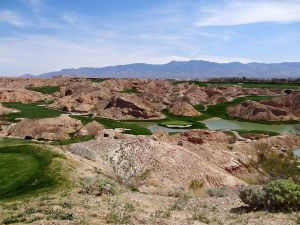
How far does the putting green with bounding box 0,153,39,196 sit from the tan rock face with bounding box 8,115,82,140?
22.8 metres

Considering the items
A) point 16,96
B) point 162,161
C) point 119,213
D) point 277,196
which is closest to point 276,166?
point 162,161

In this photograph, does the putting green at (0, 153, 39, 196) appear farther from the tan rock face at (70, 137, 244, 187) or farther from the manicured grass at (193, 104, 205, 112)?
the manicured grass at (193, 104, 205, 112)

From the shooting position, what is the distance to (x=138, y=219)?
12.3 m

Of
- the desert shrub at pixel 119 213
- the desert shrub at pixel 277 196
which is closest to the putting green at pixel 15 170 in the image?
the desert shrub at pixel 119 213

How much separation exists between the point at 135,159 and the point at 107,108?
5517 centimetres

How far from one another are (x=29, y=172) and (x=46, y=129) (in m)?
29.2

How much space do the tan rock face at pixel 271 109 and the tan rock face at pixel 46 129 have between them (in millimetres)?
38438

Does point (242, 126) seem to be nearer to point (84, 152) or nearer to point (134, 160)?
point (134, 160)

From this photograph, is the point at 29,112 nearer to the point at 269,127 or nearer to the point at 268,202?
the point at 269,127

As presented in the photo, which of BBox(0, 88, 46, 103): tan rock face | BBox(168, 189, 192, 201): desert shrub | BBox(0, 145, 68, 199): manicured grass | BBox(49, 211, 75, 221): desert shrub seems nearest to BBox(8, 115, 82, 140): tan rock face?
BBox(0, 145, 68, 199): manicured grass

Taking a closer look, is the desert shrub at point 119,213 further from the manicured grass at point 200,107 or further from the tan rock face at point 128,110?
the manicured grass at point 200,107

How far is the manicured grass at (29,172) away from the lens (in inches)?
707

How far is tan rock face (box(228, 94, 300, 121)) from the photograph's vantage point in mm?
78375

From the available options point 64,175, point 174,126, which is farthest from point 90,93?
point 64,175
